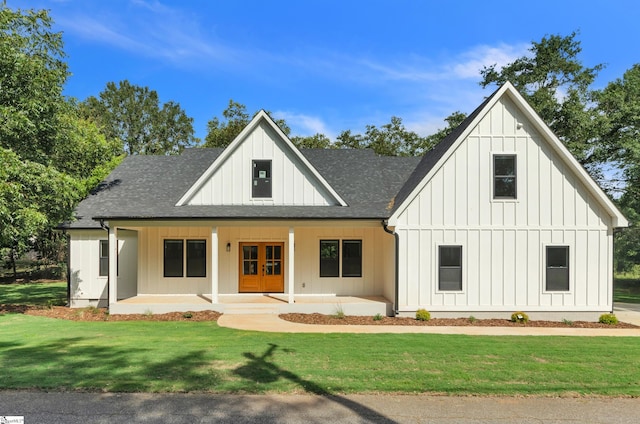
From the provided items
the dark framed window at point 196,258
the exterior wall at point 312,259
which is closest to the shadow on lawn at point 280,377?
the exterior wall at point 312,259

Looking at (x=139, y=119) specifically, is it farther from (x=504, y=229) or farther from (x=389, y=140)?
(x=504, y=229)

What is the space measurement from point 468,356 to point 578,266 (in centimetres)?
701

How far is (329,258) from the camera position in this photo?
15.2 metres

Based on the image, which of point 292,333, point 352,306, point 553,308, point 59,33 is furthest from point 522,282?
point 59,33

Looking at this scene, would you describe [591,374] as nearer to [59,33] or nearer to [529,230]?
[529,230]

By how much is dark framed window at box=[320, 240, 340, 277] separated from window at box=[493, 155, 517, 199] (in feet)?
20.0

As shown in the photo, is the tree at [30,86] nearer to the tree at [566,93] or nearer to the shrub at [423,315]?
the shrub at [423,315]

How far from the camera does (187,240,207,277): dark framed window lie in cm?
1510

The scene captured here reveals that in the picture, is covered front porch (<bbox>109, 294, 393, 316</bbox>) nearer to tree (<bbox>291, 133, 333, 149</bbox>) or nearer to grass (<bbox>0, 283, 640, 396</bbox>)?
grass (<bbox>0, 283, 640, 396</bbox>)

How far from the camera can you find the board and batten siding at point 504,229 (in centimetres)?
1214

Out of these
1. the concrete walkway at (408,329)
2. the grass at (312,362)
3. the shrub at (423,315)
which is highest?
the grass at (312,362)

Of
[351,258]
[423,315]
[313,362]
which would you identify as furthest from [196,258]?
[313,362]

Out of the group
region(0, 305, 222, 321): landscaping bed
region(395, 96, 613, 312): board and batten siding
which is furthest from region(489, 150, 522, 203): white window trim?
region(0, 305, 222, 321): landscaping bed

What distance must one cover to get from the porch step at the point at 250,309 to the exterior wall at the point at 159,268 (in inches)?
99.5
